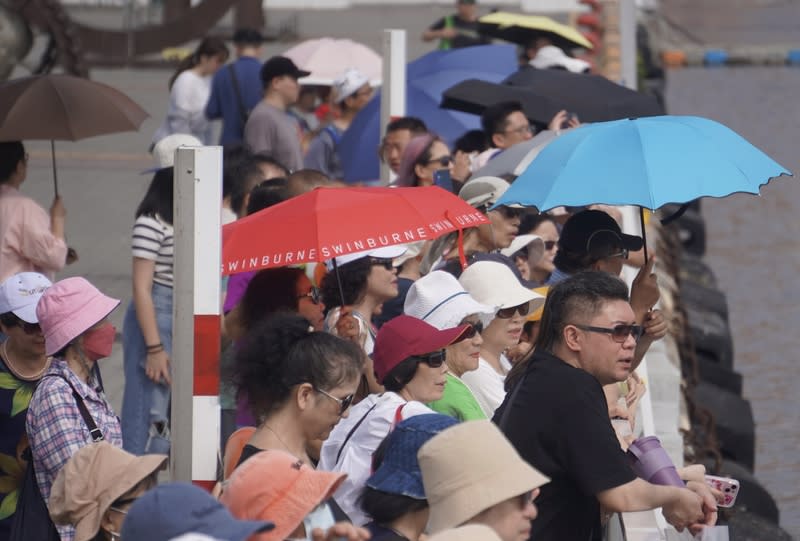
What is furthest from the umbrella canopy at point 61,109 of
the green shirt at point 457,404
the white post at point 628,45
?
the white post at point 628,45

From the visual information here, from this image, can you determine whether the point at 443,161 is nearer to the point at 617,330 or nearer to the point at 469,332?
the point at 469,332

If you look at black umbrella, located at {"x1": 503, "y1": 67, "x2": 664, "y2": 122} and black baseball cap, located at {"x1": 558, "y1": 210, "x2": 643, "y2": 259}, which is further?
black umbrella, located at {"x1": 503, "y1": 67, "x2": 664, "y2": 122}

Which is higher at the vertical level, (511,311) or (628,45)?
(511,311)

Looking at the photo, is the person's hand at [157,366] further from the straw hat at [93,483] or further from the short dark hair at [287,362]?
the straw hat at [93,483]

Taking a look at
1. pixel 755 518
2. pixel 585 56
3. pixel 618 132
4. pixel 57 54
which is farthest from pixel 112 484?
pixel 585 56

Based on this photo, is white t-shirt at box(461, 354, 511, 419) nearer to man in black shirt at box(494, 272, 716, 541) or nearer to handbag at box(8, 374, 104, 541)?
man in black shirt at box(494, 272, 716, 541)

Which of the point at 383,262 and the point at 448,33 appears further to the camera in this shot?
the point at 448,33

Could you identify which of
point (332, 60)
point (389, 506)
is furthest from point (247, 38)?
point (389, 506)

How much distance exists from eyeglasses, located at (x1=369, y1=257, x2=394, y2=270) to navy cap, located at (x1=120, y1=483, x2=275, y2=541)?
294 cm

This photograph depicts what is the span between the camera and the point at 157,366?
783 centimetres

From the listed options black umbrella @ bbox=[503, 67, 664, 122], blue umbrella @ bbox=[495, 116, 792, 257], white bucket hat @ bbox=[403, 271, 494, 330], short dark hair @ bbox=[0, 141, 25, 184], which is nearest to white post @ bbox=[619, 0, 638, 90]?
black umbrella @ bbox=[503, 67, 664, 122]

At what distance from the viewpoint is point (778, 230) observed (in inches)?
930

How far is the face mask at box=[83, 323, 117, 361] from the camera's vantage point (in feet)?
18.6

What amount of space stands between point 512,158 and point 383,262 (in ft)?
6.99
